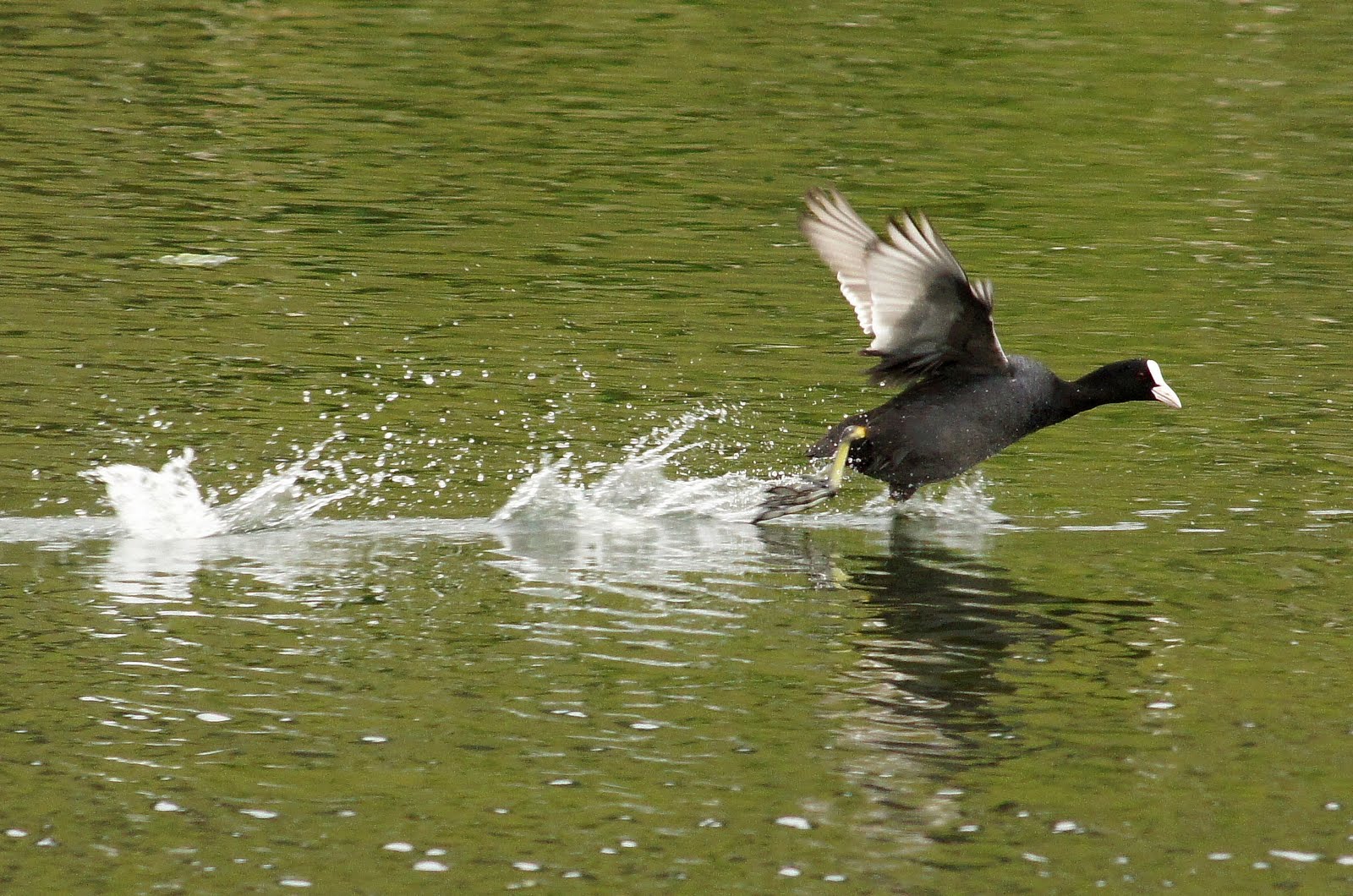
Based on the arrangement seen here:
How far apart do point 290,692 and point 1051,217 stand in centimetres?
800

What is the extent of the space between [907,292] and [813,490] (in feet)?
2.59

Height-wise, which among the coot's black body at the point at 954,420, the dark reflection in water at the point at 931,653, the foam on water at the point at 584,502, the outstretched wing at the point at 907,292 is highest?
the outstretched wing at the point at 907,292

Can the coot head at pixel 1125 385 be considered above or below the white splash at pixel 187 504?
above

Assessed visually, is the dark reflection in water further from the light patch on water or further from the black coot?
the light patch on water

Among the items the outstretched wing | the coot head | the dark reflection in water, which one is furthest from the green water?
the outstretched wing

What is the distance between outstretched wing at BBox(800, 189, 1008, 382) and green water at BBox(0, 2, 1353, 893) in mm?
617


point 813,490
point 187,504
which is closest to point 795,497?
point 813,490

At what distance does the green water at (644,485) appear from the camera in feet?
16.8

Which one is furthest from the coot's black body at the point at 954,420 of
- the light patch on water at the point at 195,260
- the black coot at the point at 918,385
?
the light patch on water at the point at 195,260

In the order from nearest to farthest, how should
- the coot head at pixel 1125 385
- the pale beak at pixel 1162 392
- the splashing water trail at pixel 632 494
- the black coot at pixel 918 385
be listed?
the black coot at pixel 918 385 < the splashing water trail at pixel 632 494 < the coot head at pixel 1125 385 < the pale beak at pixel 1162 392

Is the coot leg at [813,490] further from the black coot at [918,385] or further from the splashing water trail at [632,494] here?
the splashing water trail at [632,494]

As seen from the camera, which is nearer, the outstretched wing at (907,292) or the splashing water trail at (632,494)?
the outstretched wing at (907,292)

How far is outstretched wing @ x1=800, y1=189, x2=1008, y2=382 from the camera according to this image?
7.40 metres

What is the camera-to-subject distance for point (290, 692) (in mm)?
5855
